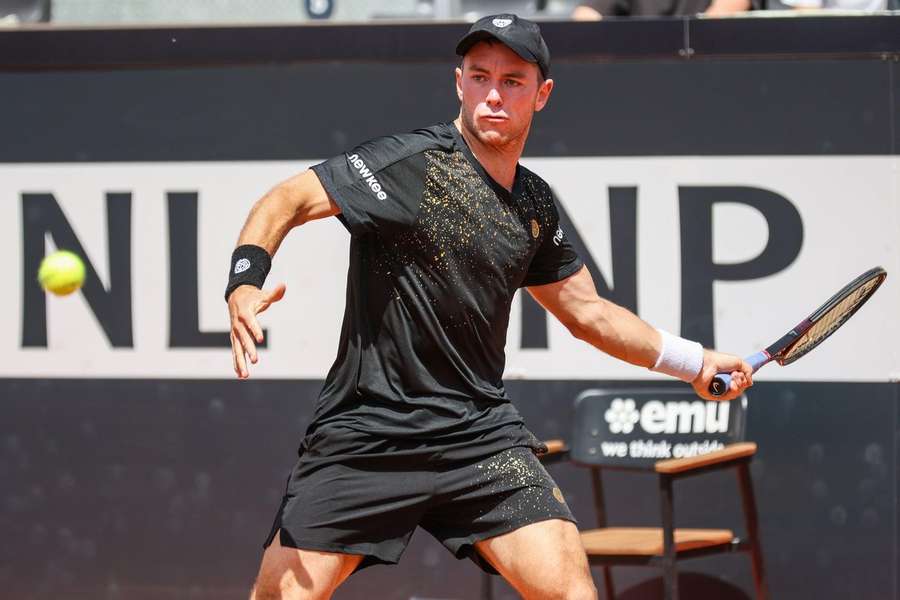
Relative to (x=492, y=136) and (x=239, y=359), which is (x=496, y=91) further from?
(x=239, y=359)

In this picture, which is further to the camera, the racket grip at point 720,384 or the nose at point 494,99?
the racket grip at point 720,384

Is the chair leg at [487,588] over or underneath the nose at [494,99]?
underneath

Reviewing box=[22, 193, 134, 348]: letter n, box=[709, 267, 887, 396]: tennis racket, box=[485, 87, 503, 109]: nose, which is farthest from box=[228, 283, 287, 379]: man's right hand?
box=[22, 193, 134, 348]: letter n

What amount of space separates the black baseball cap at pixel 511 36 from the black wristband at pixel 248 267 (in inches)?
30.1

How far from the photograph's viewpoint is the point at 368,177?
9.81 ft

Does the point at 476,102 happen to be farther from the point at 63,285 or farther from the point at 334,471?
the point at 63,285

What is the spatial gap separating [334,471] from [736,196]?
7.44ft

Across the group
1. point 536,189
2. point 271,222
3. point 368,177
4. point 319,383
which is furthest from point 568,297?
point 319,383

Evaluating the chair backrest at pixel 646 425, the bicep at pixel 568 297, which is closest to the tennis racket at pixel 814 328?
the bicep at pixel 568 297

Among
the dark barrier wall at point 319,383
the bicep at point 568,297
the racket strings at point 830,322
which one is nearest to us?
the bicep at point 568,297

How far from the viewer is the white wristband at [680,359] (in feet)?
11.3

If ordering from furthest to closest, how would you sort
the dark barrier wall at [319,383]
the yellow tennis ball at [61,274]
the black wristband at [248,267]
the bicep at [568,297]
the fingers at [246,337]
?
→ the dark barrier wall at [319,383], the yellow tennis ball at [61,274], the bicep at [568,297], the black wristband at [248,267], the fingers at [246,337]

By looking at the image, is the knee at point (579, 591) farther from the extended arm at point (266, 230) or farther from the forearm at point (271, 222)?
the forearm at point (271, 222)

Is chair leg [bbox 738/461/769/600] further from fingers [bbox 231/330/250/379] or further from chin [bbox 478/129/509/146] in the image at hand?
fingers [bbox 231/330/250/379]
